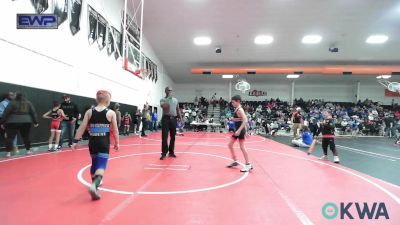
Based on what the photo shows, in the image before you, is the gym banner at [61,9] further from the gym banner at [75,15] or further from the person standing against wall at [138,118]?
the person standing against wall at [138,118]

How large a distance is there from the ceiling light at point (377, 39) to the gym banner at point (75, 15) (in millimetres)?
18572

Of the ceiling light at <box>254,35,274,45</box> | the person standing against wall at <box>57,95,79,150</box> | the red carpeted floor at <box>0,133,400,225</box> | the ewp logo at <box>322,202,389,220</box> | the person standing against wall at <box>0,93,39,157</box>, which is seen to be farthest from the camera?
the ceiling light at <box>254,35,274,45</box>

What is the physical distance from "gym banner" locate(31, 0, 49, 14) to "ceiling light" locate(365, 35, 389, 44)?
1962 cm

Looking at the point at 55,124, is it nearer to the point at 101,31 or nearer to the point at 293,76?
the point at 101,31

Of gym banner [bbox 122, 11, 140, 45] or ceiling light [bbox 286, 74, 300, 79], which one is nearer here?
gym banner [bbox 122, 11, 140, 45]

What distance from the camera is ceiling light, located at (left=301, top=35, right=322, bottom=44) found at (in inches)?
709

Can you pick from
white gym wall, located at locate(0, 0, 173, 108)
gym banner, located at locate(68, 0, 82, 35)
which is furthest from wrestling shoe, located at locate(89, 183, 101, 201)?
gym banner, located at locate(68, 0, 82, 35)

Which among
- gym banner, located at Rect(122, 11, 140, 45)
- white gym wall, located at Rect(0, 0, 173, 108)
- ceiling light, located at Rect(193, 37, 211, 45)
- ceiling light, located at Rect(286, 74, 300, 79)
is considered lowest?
white gym wall, located at Rect(0, 0, 173, 108)

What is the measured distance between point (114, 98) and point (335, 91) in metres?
25.3

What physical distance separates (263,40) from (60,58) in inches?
554

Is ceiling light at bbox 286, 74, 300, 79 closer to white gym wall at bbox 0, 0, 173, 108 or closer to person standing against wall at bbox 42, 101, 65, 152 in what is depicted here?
white gym wall at bbox 0, 0, 173, 108

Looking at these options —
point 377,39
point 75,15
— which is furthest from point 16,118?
point 377,39

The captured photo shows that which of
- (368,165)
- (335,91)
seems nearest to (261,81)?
(335,91)

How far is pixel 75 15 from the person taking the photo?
10.2 meters
